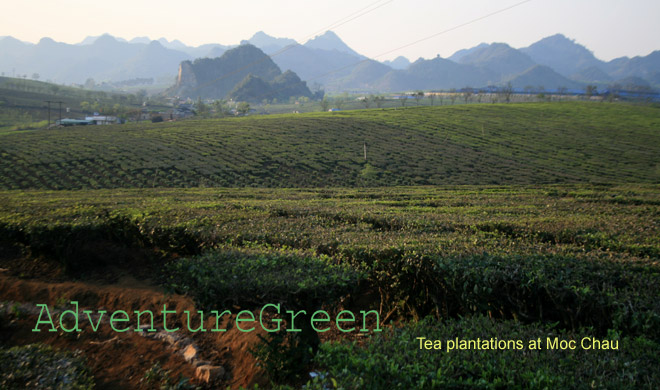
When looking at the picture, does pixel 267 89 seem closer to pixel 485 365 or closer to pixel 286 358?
pixel 286 358

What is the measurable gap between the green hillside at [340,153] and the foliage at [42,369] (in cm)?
2429

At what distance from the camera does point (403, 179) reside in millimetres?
31297

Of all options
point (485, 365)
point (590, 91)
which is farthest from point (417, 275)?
point (590, 91)

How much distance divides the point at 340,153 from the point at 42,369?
111 ft

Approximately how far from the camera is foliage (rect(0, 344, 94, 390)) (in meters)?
4.22

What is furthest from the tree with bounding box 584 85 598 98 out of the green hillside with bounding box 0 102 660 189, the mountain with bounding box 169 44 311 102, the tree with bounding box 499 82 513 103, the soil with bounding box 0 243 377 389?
the soil with bounding box 0 243 377 389

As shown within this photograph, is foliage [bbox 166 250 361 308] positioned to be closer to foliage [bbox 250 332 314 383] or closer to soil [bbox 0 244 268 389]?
foliage [bbox 250 332 314 383]

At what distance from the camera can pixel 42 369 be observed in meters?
4.46

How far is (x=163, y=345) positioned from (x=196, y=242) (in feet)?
6.17

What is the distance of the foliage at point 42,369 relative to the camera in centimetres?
422

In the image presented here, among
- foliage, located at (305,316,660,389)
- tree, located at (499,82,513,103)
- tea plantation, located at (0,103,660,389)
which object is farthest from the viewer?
tree, located at (499,82,513,103)

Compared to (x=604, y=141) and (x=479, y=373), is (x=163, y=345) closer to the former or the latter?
(x=479, y=373)

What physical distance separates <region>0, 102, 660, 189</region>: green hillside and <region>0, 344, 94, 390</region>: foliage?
79.7 feet

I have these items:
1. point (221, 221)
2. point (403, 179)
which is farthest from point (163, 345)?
point (403, 179)
